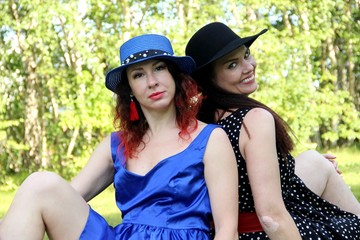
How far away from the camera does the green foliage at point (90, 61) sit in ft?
30.1

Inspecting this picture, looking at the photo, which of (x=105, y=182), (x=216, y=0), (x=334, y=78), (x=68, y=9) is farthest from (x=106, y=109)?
(x=105, y=182)

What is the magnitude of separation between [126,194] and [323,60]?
1010 cm

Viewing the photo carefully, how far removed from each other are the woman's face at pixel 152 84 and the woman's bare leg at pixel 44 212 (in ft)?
1.53

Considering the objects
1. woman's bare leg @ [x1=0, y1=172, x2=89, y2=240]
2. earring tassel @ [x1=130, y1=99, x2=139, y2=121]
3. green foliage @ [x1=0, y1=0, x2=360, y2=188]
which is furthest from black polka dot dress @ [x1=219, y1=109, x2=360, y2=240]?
green foliage @ [x1=0, y1=0, x2=360, y2=188]

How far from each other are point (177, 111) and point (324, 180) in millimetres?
894

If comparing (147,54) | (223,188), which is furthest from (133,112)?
(223,188)

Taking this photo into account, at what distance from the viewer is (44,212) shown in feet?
9.08

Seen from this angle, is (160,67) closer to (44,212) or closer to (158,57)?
(158,57)

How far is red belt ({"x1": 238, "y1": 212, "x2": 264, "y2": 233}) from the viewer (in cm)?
311

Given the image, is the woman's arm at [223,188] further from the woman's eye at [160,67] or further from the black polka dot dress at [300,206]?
the woman's eye at [160,67]

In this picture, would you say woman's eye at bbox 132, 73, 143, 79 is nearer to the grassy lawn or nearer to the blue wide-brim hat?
the blue wide-brim hat

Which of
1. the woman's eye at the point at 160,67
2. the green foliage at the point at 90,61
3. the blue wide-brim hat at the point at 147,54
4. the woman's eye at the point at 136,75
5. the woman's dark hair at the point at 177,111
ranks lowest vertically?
the green foliage at the point at 90,61

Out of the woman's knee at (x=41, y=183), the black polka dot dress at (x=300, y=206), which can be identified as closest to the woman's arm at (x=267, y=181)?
A: the black polka dot dress at (x=300, y=206)

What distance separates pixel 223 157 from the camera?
2.89m
